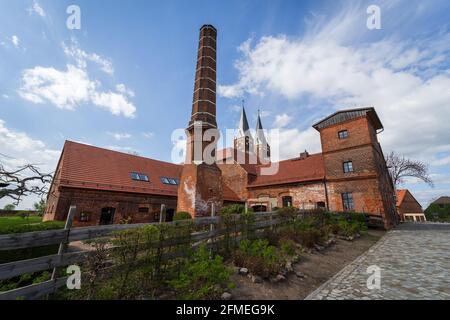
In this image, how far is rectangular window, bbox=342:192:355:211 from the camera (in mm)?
17261

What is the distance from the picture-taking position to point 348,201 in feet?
57.3

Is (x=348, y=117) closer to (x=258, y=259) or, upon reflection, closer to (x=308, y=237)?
(x=308, y=237)

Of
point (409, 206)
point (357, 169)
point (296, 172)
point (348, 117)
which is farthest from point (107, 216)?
point (409, 206)

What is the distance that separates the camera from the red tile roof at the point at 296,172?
798 inches

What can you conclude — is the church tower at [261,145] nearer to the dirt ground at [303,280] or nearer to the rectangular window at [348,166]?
the rectangular window at [348,166]

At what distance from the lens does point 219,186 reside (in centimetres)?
1593

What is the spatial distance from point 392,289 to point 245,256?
11.3 feet

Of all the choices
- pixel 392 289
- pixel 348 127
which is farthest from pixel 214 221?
pixel 348 127

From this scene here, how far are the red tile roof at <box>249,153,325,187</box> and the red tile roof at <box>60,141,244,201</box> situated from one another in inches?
219

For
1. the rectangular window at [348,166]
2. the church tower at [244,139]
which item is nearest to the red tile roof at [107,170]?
the rectangular window at [348,166]

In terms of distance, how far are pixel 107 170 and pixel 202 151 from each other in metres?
8.66
